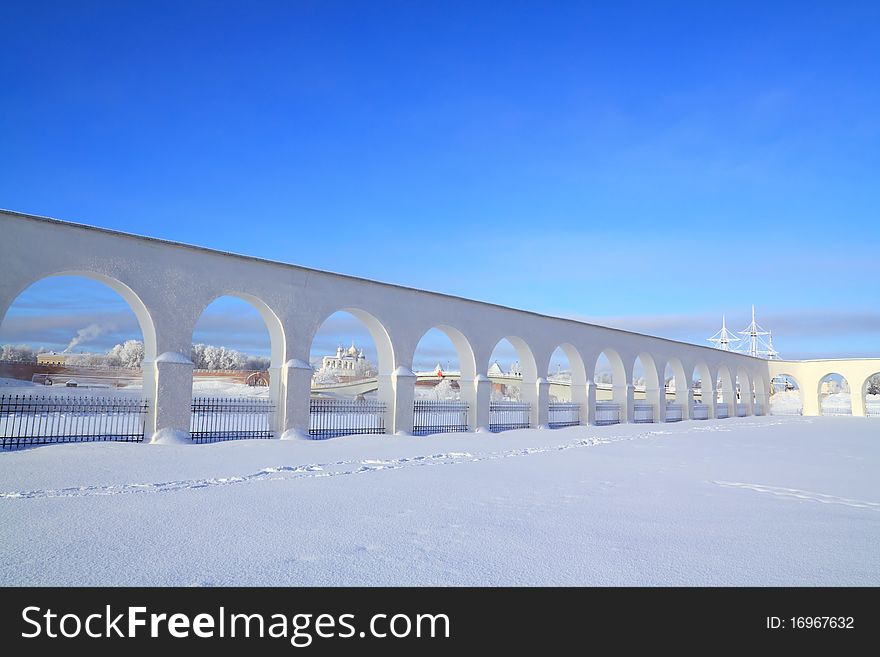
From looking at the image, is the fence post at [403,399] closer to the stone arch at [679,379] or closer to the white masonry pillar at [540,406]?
the white masonry pillar at [540,406]

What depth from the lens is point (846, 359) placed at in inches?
1431

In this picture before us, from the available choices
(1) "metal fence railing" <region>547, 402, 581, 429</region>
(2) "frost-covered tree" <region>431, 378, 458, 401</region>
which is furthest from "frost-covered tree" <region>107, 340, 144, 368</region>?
(1) "metal fence railing" <region>547, 402, 581, 429</region>

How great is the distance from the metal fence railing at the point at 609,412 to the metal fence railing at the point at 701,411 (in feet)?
32.9

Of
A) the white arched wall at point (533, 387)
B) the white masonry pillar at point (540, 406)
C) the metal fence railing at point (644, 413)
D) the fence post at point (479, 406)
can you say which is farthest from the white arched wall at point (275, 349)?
the metal fence railing at point (644, 413)

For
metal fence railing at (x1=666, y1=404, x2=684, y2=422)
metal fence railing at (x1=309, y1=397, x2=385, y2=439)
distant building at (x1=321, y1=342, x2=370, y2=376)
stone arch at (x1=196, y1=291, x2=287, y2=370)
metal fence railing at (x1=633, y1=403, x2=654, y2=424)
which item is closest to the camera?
stone arch at (x1=196, y1=291, x2=287, y2=370)

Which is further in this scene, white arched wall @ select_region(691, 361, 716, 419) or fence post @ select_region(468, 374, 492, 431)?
white arched wall @ select_region(691, 361, 716, 419)

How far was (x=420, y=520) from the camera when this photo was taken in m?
5.98

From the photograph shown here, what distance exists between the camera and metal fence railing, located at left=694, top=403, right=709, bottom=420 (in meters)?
33.1

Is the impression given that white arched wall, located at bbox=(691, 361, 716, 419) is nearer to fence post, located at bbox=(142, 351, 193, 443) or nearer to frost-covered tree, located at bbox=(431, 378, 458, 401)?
frost-covered tree, located at bbox=(431, 378, 458, 401)

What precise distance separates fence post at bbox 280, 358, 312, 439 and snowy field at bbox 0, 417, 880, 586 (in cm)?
251

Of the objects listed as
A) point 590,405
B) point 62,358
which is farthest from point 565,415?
point 62,358

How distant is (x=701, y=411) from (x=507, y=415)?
17755 millimetres

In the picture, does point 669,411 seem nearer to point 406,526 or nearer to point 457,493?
point 457,493
